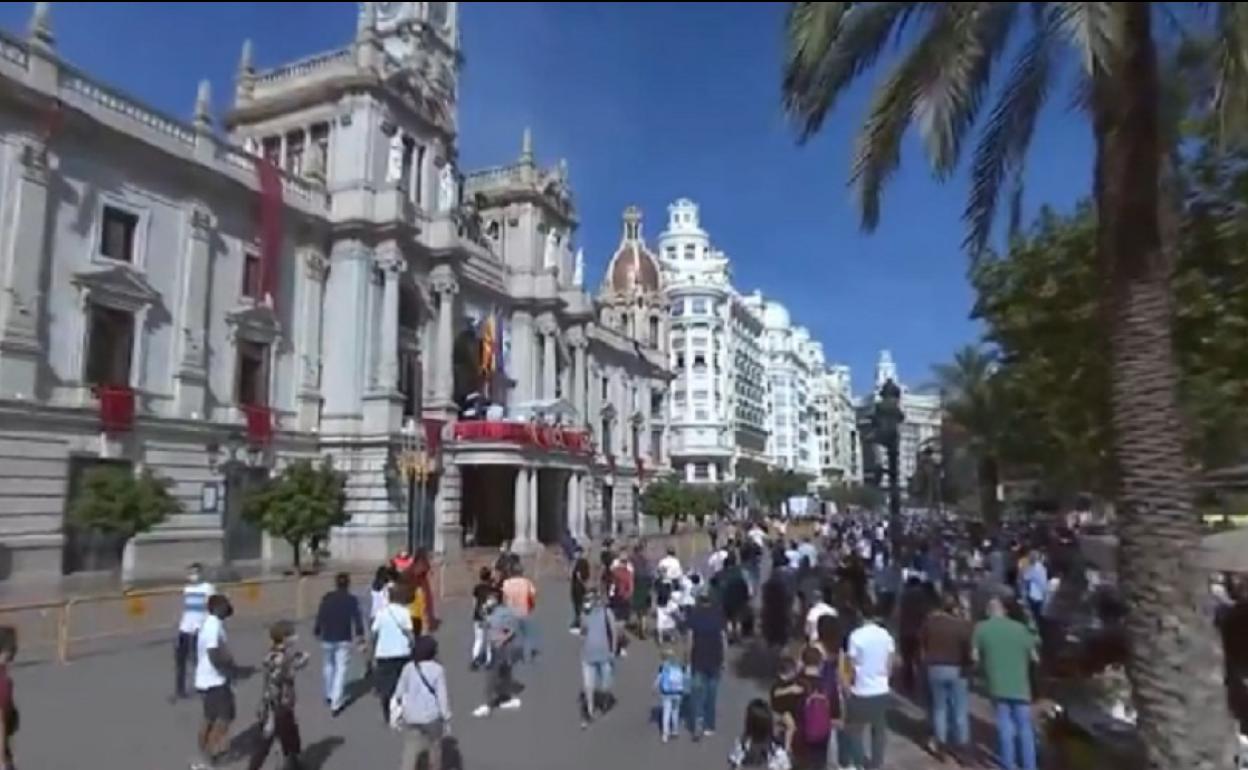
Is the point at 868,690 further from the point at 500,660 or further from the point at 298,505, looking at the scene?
the point at 298,505

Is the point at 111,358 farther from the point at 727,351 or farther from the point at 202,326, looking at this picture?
the point at 727,351

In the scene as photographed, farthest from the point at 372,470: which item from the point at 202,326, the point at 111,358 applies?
the point at 111,358

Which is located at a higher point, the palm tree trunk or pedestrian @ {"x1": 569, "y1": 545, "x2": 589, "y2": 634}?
the palm tree trunk

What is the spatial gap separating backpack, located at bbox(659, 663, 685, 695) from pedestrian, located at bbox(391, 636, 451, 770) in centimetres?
327

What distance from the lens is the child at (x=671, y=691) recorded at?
1027 cm

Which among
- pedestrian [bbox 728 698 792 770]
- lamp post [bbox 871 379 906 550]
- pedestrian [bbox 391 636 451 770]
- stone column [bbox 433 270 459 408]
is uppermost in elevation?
stone column [bbox 433 270 459 408]

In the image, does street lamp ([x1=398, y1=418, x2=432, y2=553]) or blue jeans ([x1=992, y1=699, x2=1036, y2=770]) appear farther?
street lamp ([x1=398, y1=418, x2=432, y2=553])

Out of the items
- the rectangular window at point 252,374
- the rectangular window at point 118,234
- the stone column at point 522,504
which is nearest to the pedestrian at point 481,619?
the rectangular window at point 118,234

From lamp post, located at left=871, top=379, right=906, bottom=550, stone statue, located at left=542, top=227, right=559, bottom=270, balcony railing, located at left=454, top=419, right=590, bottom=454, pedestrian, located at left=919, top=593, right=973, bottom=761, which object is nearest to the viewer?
pedestrian, located at left=919, top=593, right=973, bottom=761

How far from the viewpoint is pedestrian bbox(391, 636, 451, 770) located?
7.46 meters

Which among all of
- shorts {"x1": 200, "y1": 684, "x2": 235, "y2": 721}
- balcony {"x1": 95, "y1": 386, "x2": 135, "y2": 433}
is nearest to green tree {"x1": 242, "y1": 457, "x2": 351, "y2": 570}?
balcony {"x1": 95, "y1": 386, "x2": 135, "y2": 433}

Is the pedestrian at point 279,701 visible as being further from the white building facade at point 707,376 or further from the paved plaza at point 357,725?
the white building facade at point 707,376

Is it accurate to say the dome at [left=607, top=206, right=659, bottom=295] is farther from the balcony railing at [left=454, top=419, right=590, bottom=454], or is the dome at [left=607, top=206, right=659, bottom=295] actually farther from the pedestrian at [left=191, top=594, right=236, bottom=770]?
the pedestrian at [left=191, top=594, right=236, bottom=770]

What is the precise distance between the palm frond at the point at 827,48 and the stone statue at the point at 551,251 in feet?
143
